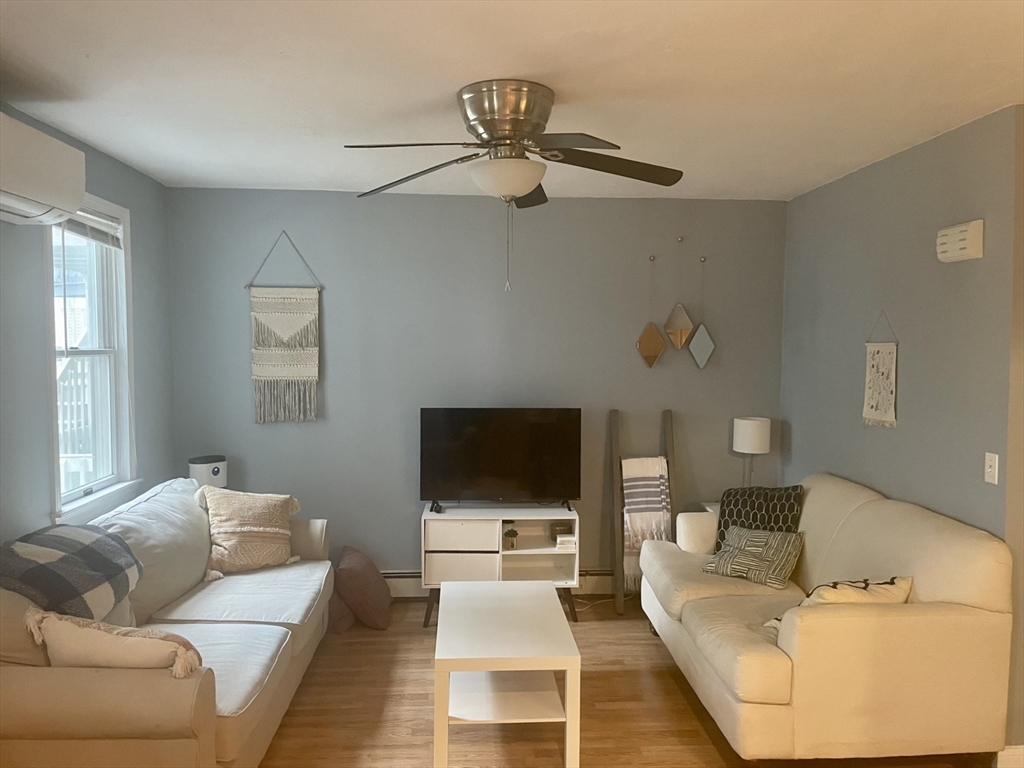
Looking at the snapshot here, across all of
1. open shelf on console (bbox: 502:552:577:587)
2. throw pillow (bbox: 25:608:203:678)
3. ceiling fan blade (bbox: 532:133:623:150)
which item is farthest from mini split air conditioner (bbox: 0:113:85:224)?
open shelf on console (bbox: 502:552:577:587)

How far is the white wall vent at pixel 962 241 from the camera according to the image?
3.00 meters

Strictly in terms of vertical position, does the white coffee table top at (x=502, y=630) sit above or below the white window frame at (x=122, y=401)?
below

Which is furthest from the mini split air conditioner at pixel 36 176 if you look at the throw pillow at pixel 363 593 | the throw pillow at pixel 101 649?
the throw pillow at pixel 363 593

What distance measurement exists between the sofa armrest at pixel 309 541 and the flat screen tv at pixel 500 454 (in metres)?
0.68

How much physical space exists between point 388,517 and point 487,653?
2.10 m

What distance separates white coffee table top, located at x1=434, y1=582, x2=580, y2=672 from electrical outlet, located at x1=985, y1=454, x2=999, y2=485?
1.74m

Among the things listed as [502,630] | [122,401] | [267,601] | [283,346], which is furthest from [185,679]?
[283,346]

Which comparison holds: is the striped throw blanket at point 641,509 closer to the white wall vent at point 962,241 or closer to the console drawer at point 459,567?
the console drawer at point 459,567

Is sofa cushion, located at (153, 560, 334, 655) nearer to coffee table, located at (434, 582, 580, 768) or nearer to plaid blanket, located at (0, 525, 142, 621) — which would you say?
plaid blanket, located at (0, 525, 142, 621)

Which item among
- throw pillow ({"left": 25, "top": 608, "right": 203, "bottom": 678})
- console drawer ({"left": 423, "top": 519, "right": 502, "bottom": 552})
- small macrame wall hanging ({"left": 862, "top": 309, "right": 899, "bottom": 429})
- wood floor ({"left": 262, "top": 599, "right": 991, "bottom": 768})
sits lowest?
wood floor ({"left": 262, "top": 599, "right": 991, "bottom": 768})

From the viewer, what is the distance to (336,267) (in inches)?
187

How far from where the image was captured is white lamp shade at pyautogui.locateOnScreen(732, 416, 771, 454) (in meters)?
4.65

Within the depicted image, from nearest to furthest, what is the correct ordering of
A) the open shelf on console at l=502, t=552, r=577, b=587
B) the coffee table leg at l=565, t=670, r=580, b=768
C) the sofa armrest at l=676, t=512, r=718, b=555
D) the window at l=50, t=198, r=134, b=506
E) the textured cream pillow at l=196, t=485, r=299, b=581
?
the coffee table leg at l=565, t=670, r=580, b=768, the window at l=50, t=198, r=134, b=506, the textured cream pillow at l=196, t=485, r=299, b=581, the sofa armrest at l=676, t=512, r=718, b=555, the open shelf on console at l=502, t=552, r=577, b=587

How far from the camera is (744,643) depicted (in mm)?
2920
